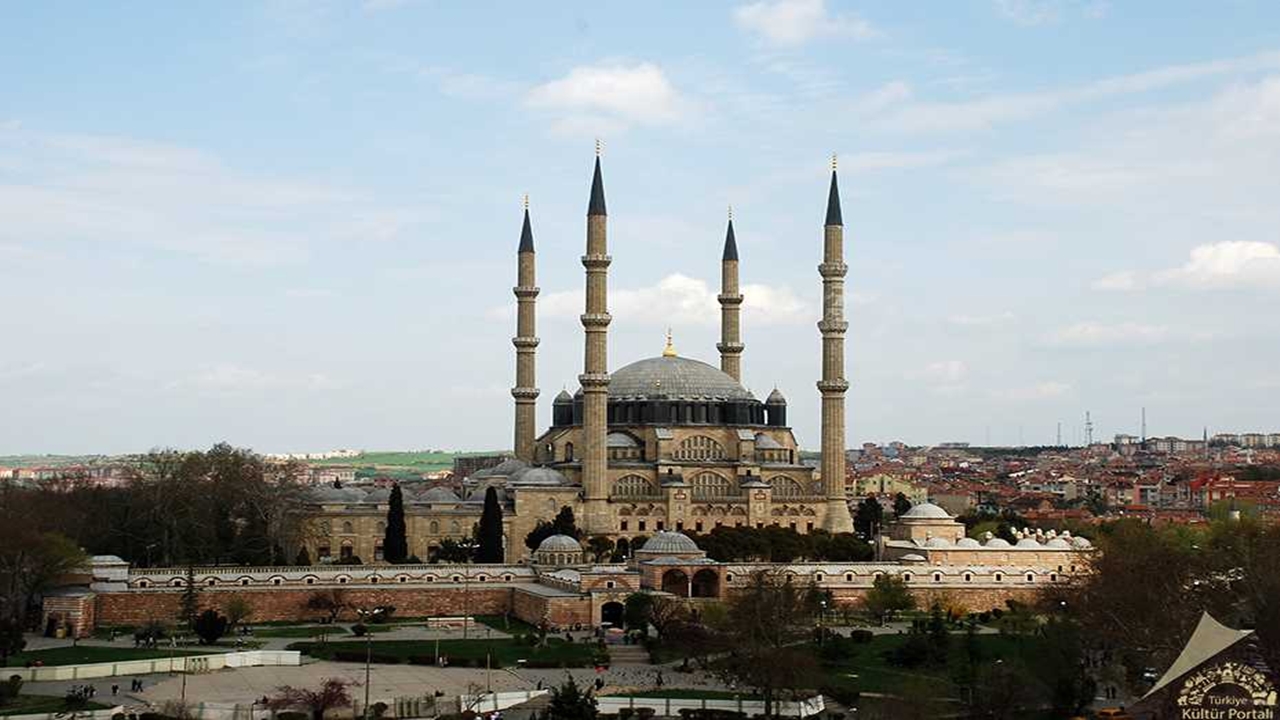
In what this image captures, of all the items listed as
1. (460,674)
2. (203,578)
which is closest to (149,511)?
(203,578)

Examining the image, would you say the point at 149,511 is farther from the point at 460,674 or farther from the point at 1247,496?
the point at 1247,496

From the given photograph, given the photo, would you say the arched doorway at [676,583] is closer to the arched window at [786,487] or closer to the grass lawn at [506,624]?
the grass lawn at [506,624]

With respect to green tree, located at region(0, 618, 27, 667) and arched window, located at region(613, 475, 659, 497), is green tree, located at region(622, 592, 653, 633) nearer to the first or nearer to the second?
green tree, located at region(0, 618, 27, 667)

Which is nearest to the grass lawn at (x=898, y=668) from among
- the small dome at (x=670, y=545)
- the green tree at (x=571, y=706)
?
the green tree at (x=571, y=706)

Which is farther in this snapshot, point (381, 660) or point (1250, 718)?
point (381, 660)

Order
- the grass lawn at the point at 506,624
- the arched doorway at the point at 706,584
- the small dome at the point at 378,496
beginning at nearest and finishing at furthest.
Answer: the grass lawn at the point at 506,624 < the arched doorway at the point at 706,584 < the small dome at the point at 378,496

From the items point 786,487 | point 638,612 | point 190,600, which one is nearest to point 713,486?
point 786,487
